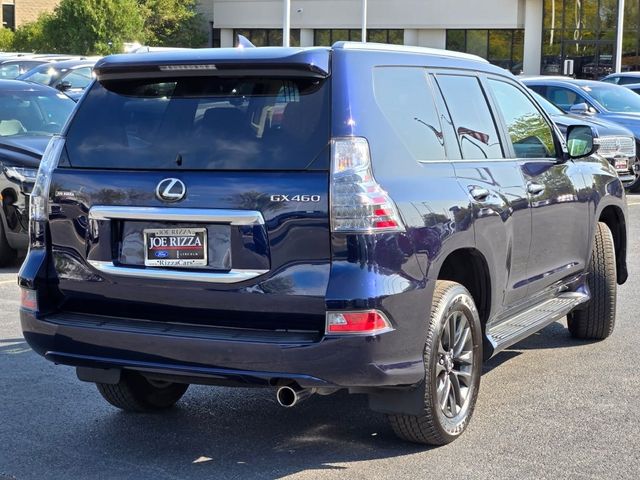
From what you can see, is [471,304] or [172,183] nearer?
[172,183]

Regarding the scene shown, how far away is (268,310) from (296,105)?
2.96 ft

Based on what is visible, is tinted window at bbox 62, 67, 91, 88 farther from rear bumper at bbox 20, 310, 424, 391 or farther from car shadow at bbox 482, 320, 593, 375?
rear bumper at bbox 20, 310, 424, 391

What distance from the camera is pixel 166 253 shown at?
15.6ft

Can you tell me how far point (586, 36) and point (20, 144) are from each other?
41.6 meters

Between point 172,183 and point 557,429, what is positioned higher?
point 172,183

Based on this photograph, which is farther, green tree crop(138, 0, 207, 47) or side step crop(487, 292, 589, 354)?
green tree crop(138, 0, 207, 47)

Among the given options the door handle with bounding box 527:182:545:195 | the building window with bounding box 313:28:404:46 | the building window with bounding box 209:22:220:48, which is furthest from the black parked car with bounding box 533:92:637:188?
the building window with bounding box 209:22:220:48

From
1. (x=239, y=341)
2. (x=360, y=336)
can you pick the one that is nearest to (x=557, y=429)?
(x=360, y=336)

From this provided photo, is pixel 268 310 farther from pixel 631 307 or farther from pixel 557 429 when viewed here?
pixel 631 307

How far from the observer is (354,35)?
55.1m

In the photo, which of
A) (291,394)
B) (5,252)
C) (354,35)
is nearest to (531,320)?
(291,394)

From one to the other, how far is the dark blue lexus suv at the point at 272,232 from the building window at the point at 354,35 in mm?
48876

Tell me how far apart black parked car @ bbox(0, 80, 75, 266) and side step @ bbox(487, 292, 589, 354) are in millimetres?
5446

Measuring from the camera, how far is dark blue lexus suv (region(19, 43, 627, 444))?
454cm
